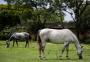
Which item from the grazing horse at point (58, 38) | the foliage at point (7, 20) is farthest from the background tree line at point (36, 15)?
the grazing horse at point (58, 38)

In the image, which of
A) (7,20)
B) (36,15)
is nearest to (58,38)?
(7,20)

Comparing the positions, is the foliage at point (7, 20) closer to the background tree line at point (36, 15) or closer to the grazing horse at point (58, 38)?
the background tree line at point (36, 15)

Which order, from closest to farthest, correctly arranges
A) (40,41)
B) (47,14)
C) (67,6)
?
(40,41) → (67,6) → (47,14)

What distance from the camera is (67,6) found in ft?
188

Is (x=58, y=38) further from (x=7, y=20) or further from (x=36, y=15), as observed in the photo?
(x=36, y=15)

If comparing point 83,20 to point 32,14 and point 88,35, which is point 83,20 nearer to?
point 88,35

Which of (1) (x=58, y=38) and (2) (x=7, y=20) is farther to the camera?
(2) (x=7, y=20)

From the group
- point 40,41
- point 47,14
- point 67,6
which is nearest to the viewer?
point 40,41

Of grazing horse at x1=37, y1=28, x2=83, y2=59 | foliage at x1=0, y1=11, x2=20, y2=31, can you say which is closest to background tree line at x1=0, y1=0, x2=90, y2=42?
foliage at x1=0, y1=11, x2=20, y2=31

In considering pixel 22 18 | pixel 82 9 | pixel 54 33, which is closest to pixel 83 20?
pixel 82 9

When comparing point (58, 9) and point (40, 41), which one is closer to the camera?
point (40, 41)

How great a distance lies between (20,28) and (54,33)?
43.8m

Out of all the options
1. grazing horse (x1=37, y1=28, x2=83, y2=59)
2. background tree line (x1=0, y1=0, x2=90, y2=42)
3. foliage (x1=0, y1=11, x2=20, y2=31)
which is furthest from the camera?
foliage (x1=0, y1=11, x2=20, y2=31)

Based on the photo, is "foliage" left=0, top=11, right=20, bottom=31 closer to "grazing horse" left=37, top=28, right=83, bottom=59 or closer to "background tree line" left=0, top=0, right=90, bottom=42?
"background tree line" left=0, top=0, right=90, bottom=42
